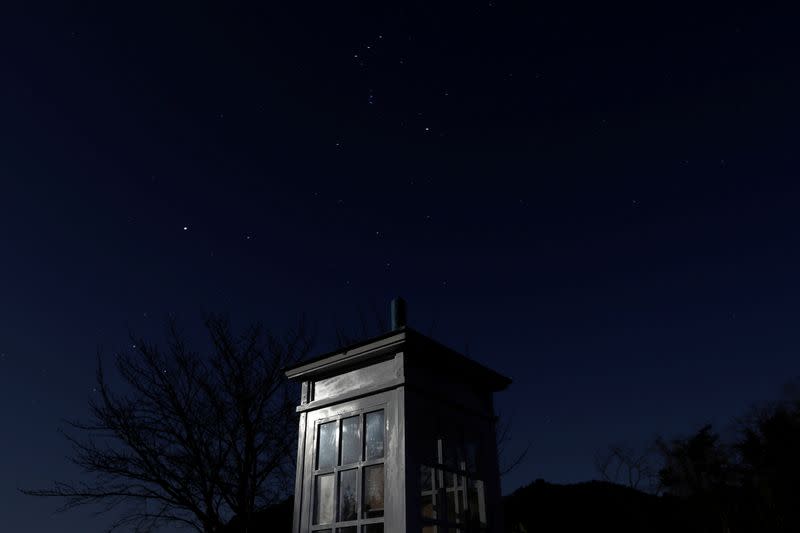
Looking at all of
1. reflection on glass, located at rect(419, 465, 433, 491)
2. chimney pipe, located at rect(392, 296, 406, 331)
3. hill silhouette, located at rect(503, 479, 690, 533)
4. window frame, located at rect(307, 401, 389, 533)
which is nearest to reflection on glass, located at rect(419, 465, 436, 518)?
reflection on glass, located at rect(419, 465, 433, 491)

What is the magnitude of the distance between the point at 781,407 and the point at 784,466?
429 centimetres

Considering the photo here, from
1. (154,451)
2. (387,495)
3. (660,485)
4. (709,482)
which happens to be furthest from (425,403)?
(709,482)

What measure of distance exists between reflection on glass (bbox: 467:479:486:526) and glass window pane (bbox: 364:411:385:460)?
2.83 ft

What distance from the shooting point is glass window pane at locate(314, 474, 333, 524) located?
4254 mm

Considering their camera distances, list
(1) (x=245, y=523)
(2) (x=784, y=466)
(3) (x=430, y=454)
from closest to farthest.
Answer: (3) (x=430, y=454) < (1) (x=245, y=523) < (2) (x=784, y=466)

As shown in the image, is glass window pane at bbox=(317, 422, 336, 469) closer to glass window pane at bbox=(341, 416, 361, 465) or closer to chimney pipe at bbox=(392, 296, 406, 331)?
glass window pane at bbox=(341, 416, 361, 465)

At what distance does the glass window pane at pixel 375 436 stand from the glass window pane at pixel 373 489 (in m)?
0.09

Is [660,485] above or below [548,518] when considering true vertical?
above

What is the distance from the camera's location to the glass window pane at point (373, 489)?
159 inches

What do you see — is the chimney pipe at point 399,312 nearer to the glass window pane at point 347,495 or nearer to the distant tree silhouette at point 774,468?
the glass window pane at point 347,495

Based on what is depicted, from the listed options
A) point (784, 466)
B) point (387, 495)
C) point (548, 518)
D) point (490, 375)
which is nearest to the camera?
point (387, 495)

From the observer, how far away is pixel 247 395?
11.3 metres

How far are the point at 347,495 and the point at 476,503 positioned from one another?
105 cm

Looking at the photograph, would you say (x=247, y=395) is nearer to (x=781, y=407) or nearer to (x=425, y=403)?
(x=425, y=403)
